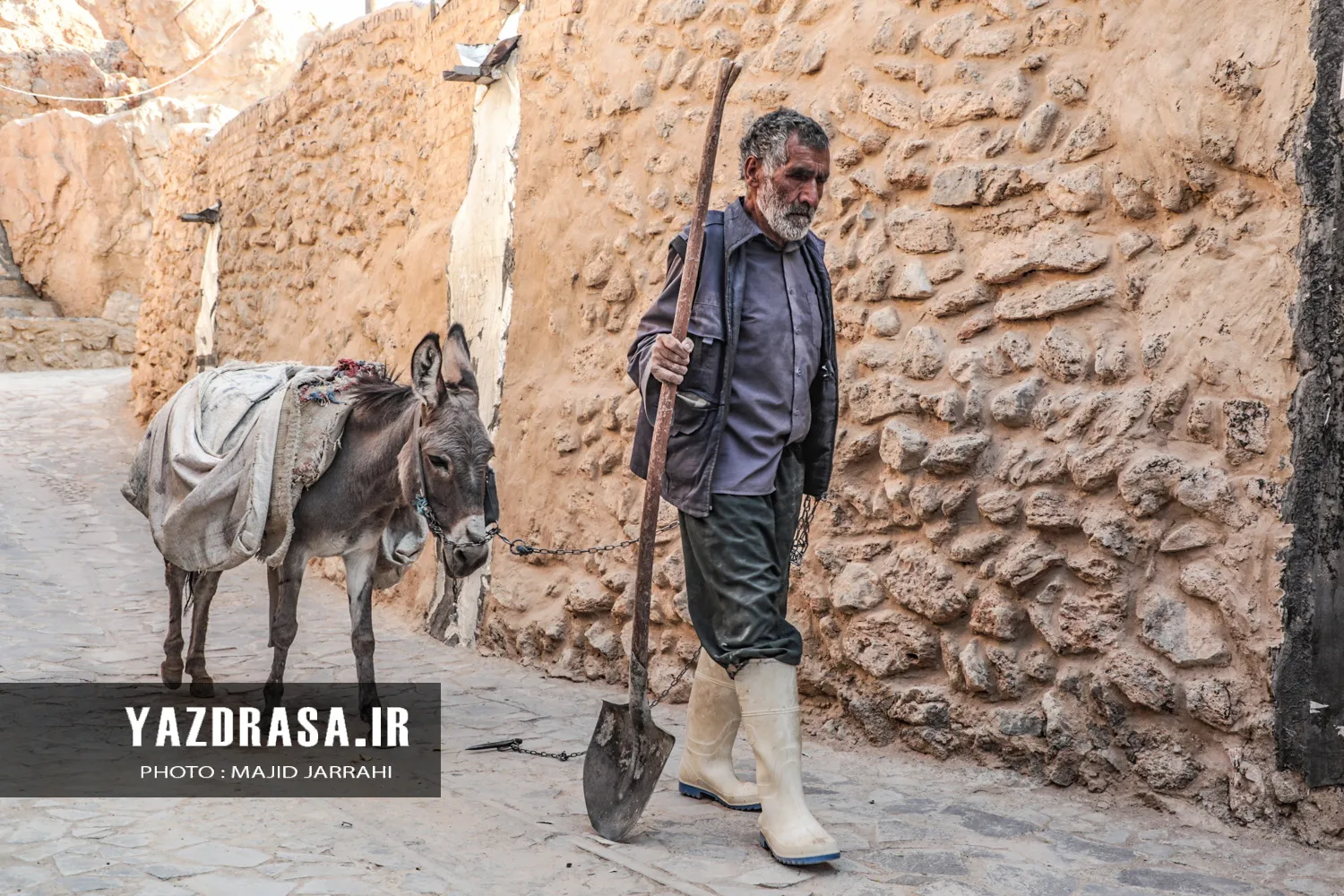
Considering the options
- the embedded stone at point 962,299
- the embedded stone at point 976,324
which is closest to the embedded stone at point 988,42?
the embedded stone at point 962,299

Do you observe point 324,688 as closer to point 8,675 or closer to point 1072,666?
point 8,675

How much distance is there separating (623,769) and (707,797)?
0.50 m

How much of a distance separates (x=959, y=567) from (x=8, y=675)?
420cm

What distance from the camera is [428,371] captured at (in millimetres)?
4152

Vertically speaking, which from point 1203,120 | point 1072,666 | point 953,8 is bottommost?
point 1072,666

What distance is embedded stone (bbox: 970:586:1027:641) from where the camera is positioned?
395cm

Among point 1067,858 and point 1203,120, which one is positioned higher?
point 1203,120

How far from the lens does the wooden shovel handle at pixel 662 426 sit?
129 inches

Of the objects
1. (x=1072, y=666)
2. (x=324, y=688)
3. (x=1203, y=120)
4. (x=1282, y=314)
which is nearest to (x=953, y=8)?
(x=1203, y=120)

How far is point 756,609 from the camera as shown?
10.5 feet

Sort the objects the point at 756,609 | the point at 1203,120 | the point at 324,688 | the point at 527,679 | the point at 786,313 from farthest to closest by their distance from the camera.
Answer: the point at 527,679, the point at 324,688, the point at 1203,120, the point at 786,313, the point at 756,609

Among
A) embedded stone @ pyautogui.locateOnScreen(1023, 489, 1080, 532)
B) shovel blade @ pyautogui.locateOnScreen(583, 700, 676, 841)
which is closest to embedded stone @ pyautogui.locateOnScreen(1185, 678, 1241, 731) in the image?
embedded stone @ pyautogui.locateOnScreen(1023, 489, 1080, 532)

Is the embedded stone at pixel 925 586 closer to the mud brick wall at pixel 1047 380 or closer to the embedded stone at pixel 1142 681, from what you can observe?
the mud brick wall at pixel 1047 380

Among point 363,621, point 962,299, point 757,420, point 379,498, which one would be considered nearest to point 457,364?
point 379,498
